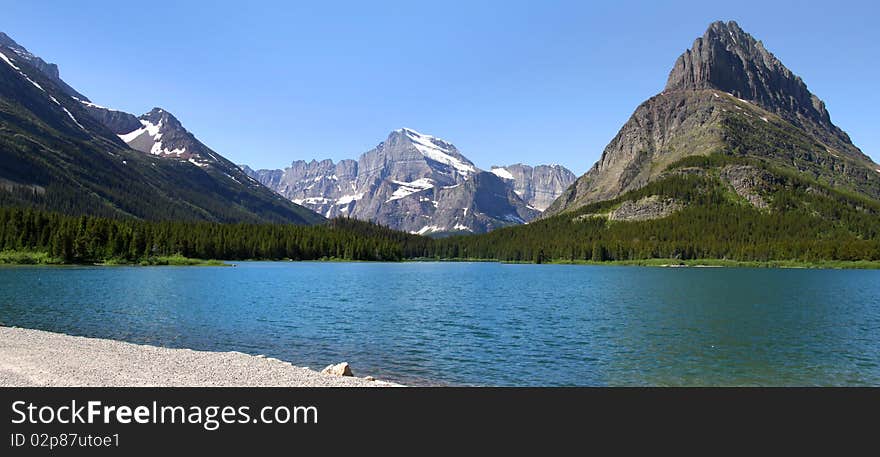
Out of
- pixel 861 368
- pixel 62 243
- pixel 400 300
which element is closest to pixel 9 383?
pixel 861 368

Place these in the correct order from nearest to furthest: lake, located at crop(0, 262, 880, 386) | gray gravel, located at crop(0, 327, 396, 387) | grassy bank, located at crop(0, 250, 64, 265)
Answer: gray gravel, located at crop(0, 327, 396, 387) → lake, located at crop(0, 262, 880, 386) → grassy bank, located at crop(0, 250, 64, 265)

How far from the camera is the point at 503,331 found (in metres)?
47.7

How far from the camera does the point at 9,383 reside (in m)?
21.3

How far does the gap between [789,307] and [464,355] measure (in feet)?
183

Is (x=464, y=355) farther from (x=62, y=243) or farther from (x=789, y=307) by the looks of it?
(x=62, y=243)

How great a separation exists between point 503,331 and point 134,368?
1186 inches

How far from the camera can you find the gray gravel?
74.2ft

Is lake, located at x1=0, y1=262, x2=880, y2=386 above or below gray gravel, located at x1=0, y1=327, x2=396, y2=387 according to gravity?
below

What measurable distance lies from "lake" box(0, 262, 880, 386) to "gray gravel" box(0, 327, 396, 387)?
5.57 m

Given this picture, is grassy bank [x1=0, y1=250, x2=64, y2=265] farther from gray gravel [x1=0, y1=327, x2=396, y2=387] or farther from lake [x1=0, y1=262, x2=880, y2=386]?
gray gravel [x1=0, y1=327, x2=396, y2=387]

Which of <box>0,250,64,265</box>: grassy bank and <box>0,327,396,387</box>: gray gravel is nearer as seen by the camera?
<box>0,327,396,387</box>: gray gravel

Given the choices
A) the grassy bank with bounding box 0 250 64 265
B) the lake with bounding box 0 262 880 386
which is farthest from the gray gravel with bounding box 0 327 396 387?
the grassy bank with bounding box 0 250 64 265

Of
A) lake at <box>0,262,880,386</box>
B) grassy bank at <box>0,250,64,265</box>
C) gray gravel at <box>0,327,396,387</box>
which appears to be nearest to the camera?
gray gravel at <box>0,327,396,387</box>

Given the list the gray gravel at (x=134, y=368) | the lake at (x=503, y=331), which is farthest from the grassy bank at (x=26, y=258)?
the gray gravel at (x=134, y=368)
